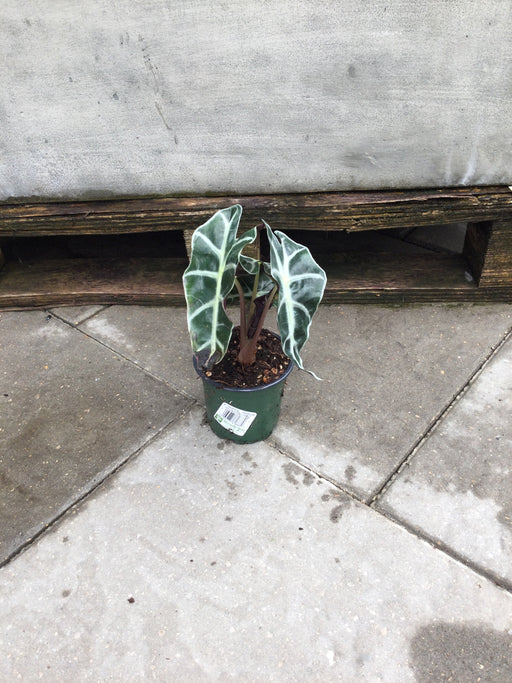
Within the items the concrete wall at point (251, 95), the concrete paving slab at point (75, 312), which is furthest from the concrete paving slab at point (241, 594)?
the concrete wall at point (251, 95)

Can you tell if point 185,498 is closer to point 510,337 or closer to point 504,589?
point 504,589

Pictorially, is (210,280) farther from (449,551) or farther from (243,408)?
(449,551)

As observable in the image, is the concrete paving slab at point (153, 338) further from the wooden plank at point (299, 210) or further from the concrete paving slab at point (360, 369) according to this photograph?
the wooden plank at point (299, 210)

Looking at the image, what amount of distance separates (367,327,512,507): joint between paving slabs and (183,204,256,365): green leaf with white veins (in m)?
0.73

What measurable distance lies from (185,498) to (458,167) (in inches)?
65.0

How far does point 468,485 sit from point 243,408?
0.77m

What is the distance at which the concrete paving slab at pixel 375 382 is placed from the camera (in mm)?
1911

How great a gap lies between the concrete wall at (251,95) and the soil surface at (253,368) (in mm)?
767

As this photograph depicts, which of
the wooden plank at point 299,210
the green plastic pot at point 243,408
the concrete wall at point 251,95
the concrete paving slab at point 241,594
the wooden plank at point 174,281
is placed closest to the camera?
the concrete paving slab at point 241,594

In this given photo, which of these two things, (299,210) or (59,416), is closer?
(59,416)

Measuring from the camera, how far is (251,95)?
2.04 meters

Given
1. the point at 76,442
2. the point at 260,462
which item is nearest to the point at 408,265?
the point at 260,462

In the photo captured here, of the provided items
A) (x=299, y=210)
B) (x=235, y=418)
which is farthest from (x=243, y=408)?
(x=299, y=210)

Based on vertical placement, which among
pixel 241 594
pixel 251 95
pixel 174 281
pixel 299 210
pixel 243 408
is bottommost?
pixel 241 594
